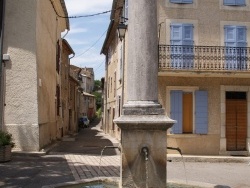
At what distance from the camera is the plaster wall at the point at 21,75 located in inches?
600

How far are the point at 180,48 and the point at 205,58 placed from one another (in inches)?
45.3

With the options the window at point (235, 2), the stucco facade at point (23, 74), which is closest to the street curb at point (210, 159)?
the stucco facade at point (23, 74)

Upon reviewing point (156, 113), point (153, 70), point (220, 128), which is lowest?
point (220, 128)

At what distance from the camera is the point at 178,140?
16.6 m

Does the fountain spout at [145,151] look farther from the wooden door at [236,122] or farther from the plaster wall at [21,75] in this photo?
the wooden door at [236,122]

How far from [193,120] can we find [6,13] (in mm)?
8783

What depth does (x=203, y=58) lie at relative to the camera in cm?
1698

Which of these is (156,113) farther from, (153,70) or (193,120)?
(193,120)

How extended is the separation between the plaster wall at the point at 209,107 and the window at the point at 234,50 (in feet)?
2.13

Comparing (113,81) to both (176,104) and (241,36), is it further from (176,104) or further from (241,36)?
(241,36)

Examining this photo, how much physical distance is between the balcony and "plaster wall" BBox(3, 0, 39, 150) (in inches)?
210

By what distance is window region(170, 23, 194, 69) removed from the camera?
16859mm

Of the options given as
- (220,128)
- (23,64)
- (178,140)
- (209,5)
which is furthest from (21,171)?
(209,5)

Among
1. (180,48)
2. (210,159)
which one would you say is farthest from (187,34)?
(210,159)
